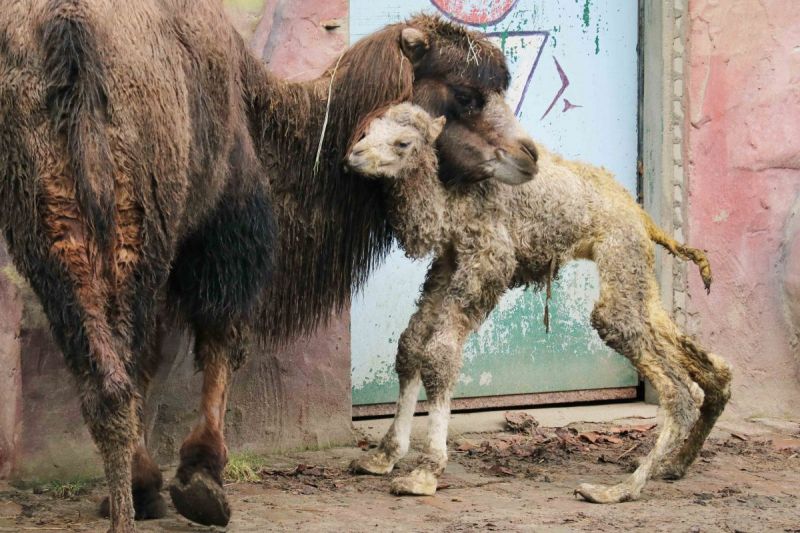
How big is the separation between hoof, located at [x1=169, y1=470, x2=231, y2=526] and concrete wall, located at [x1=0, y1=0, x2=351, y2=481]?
2.89ft

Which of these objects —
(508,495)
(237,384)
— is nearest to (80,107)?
(237,384)

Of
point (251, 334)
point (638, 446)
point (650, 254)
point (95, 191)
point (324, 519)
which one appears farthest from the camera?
point (638, 446)

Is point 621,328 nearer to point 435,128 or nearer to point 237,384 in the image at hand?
point 435,128

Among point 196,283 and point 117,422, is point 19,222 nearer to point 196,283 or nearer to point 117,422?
point 117,422

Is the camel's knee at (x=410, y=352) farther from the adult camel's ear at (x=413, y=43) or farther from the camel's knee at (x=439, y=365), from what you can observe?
the adult camel's ear at (x=413, y=43)

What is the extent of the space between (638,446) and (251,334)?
1987 mm

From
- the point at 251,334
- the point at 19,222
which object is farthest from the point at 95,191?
the point at 251,334

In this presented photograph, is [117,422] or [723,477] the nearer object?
[117,422]

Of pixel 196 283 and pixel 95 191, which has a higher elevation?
pixel 95 191

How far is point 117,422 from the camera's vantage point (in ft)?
11.5

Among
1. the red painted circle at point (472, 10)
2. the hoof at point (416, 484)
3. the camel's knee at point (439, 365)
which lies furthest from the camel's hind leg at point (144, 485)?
the red painted circle at point (472, 10)

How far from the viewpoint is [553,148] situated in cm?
644

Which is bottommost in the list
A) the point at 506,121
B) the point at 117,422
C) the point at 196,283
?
the point at 117,422

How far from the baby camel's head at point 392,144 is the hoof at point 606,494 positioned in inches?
55.0
